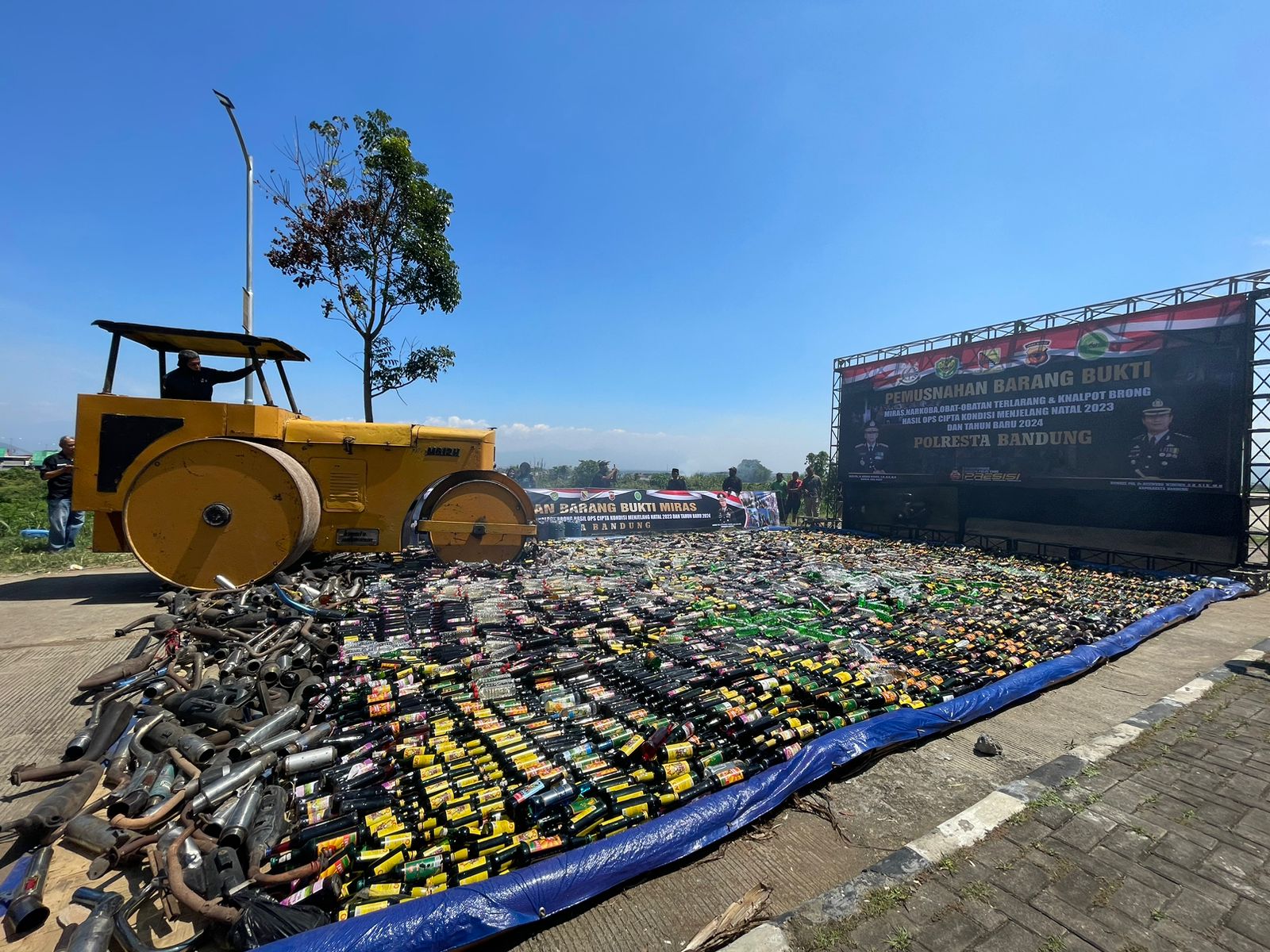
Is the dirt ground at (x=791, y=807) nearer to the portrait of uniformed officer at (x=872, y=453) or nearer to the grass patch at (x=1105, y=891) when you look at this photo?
the grass patch at (x=1105, y=891)

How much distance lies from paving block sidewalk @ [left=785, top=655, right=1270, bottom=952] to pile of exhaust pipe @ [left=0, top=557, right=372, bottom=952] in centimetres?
245

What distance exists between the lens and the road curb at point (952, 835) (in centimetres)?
222

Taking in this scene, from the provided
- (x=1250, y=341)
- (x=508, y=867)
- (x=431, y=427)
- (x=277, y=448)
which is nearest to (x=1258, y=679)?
(x=508, y=867)

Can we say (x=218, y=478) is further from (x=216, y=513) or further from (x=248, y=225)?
(x=248, y=225)

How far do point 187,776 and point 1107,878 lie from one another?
480 centimetres

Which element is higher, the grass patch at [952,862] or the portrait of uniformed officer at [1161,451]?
the portrait of uniformed officer at [1161,451]

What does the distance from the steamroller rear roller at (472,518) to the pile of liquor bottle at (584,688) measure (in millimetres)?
465

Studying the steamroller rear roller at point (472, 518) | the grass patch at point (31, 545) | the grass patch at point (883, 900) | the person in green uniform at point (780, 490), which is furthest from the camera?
the person in green uniform at point (780, 490)

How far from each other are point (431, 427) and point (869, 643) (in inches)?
262

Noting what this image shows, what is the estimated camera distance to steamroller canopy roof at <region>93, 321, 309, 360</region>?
660cm

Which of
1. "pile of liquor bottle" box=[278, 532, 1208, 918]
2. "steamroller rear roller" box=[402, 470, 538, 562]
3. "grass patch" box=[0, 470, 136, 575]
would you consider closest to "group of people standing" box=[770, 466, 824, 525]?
"pile of liquor bottle" box=[278, 532, 1208, 918]

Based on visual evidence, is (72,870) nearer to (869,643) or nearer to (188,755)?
(188,755)

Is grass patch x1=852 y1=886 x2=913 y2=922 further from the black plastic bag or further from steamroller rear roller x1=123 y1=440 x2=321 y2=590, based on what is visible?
steamroller rear roller x1=123 y1=440 x2=321 y2=590

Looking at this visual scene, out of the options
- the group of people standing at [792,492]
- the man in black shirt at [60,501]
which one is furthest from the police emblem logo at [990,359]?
the man in black shirt at [60,501]
